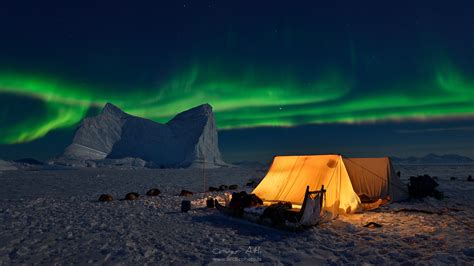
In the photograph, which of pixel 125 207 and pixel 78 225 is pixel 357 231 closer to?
pixel 78 225

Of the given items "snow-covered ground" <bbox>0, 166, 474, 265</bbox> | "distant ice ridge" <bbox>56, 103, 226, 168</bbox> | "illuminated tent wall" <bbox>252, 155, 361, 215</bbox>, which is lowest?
"snow-covered ground" <bbox>0, 166, 474, 265</bbox>

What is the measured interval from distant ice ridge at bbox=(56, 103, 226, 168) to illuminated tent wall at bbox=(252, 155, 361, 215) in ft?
314

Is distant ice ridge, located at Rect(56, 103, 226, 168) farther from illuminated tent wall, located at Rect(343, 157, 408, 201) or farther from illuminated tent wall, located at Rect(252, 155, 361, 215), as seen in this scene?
illuminated tent wall, located at Rect(252, 155, 361, 215)

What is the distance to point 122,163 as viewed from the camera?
361ft

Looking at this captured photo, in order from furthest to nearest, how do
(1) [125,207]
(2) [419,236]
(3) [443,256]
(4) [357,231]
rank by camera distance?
(1) [125,207]
(4) [357,231]
(2) [419,236]
(3) [443,256]

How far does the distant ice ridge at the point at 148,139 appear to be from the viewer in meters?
115

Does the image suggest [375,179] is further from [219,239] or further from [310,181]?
[219,239]

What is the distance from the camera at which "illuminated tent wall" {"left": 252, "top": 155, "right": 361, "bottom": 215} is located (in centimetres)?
1201

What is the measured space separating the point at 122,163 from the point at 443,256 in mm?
111715

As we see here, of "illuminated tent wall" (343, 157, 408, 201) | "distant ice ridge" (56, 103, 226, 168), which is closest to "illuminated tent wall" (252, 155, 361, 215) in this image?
"illuminated tent wall" (343, 157, 408, 201)

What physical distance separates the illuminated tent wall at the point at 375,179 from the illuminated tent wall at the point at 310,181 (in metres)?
3.44

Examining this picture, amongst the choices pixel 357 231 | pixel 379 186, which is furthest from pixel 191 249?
pixel 379 186

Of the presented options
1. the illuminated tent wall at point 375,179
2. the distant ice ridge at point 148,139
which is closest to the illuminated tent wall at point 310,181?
the illuminated tent wall at point 375,179

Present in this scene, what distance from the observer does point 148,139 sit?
409 ft
